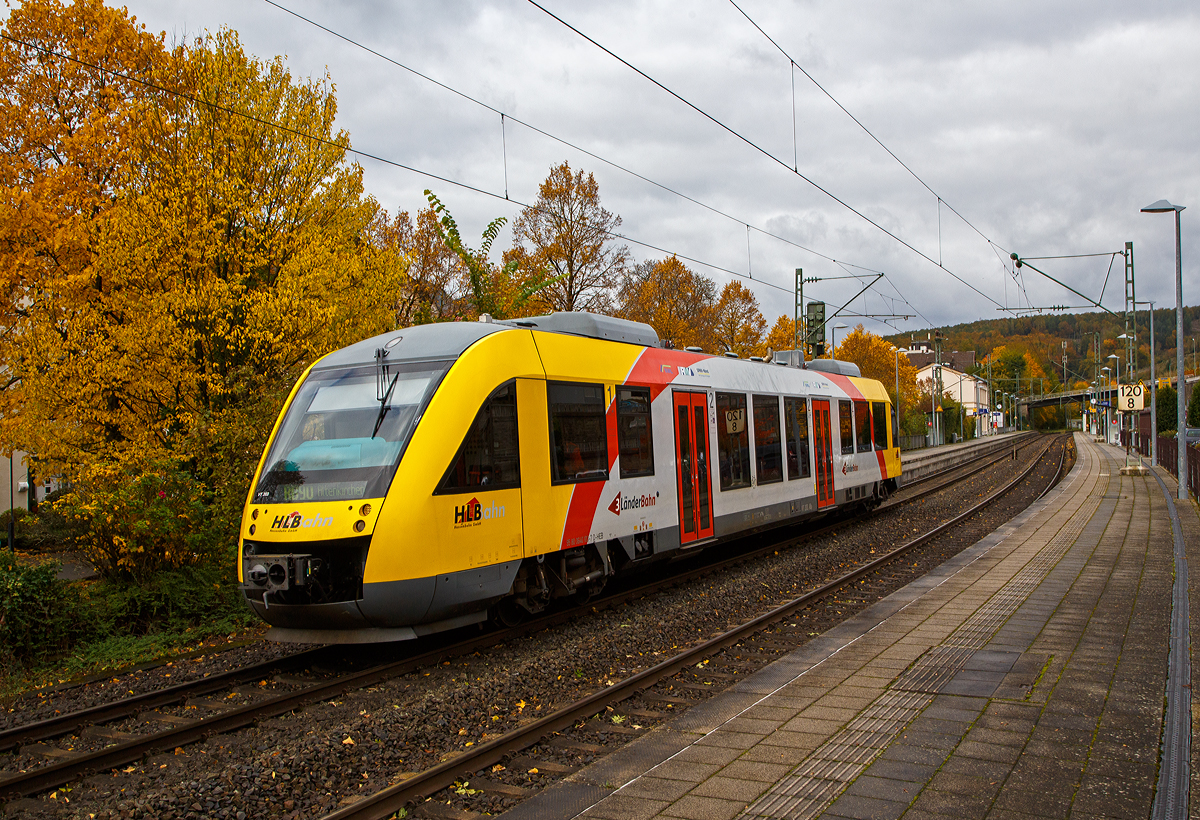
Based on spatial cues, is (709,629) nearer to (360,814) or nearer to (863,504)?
(360,814)

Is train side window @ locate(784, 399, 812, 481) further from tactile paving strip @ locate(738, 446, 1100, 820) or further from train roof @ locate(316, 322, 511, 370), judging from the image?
train roof @ locate(316, 322, 511, 370)

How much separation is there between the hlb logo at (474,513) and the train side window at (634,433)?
238 centimetres

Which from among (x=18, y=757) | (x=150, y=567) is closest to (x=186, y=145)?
(x=150, y=567)

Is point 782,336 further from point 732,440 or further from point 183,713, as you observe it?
point 183,713

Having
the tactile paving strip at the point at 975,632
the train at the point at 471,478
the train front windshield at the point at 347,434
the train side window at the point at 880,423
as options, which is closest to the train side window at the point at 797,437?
the train at the point at 471,478

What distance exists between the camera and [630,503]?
10.2 meters

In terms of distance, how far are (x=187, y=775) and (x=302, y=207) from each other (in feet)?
37.2

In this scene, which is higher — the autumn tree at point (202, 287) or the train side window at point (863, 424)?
the autumn tree at point (202, 287)

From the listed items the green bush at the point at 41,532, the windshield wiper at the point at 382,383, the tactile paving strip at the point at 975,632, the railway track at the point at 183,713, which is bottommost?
the tactile paving strip at the point at 975,632

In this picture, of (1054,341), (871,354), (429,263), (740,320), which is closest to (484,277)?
(429,263)

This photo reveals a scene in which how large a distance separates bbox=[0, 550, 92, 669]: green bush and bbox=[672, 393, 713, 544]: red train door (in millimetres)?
7126

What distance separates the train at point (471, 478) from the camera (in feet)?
23.5

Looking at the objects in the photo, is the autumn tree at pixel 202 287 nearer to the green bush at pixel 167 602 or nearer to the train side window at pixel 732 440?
the green bush at pixel 167 602

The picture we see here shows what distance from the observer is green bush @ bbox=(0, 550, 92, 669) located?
27.6 ft
